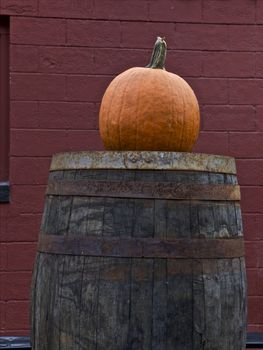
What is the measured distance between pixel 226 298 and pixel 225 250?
16cm

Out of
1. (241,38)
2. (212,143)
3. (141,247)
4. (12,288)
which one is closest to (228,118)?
(212,143)

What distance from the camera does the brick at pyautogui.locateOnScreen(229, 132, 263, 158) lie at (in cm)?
389

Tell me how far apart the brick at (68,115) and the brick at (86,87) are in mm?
38

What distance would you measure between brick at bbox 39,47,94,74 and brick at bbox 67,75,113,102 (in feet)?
0.16

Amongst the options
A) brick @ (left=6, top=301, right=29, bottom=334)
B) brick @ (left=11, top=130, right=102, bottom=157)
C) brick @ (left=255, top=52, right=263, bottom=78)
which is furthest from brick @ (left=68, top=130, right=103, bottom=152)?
brick @ (left=255, top=52, right=263, bottom=78)

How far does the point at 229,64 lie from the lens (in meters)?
3.94

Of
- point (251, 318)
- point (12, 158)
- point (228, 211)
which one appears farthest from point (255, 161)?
point (228, 211)

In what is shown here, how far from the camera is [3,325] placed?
3.69m

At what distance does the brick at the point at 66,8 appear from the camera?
383cm

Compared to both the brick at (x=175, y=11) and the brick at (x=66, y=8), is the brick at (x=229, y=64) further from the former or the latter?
the brick at (x=66, y=8)

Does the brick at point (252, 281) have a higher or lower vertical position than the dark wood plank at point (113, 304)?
lower

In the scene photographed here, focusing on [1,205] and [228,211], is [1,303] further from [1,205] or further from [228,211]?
[228,211]

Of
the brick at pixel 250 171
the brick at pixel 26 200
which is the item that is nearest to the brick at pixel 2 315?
the brick at pixel 26 200

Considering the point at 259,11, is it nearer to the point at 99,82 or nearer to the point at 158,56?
the point at 99,82
